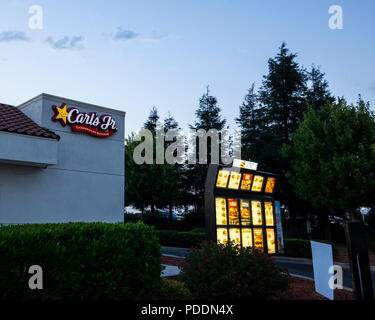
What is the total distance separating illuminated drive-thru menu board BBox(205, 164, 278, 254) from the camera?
14.5 meters

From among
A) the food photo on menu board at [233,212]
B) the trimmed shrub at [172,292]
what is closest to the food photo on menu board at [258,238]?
the food photo on menu board at [233,212]

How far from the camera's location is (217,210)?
1457 centimetres

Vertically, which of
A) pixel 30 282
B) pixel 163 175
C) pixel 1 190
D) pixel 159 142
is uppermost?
pixel 159 142

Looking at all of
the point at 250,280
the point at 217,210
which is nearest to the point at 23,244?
the point at 250,280

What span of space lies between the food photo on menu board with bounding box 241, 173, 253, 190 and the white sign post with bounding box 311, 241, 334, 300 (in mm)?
8134

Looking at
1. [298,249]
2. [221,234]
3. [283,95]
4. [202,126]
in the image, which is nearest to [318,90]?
[283,95]

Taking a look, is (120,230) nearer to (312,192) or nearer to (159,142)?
(312,192)

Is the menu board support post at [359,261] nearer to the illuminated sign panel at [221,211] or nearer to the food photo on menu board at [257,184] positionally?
the illuminated sign panel at [221,211]

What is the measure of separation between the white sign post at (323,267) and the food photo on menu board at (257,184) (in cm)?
868

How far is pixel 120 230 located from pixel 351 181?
63.2 feet

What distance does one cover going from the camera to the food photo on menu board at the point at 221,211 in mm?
14500

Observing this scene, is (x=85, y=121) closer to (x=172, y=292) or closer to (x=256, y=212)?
(x=256, y=212)

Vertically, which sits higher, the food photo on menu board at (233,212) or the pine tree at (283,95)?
the pine tree at (283,95)
